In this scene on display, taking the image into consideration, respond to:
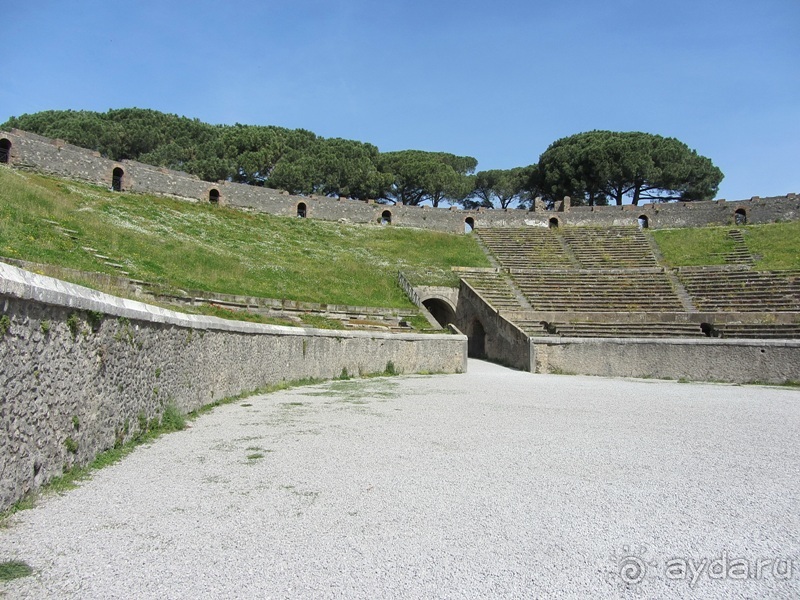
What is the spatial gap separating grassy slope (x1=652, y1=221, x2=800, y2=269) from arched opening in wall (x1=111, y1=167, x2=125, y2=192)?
32.0 m

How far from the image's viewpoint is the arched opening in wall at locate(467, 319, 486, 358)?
87.0 ft

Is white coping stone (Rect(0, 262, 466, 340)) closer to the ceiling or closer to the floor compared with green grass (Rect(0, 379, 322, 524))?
closer to the ceiling

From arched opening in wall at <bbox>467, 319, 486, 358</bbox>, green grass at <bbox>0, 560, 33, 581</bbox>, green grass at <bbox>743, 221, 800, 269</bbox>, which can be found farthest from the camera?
green grass at <bbox>743, 221, 800, 269</bbox>

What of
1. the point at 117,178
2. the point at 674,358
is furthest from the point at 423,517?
the point at 117,178

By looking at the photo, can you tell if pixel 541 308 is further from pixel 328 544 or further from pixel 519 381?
pixel 328 544

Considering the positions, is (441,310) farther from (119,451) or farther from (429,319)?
(119,451)

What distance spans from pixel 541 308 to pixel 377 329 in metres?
8.89

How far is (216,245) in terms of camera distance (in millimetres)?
26234

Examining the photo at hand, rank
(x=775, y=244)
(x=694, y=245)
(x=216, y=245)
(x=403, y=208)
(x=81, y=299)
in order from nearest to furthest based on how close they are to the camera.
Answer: (x=81, y=299)
(x=216, y=245)
(x=775, y=244)
(x=694, y=245)
(x=403, y=208)

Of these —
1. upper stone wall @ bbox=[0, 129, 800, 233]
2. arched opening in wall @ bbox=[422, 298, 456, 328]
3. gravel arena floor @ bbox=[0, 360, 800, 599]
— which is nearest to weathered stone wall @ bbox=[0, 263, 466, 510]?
A: gravel arena floor @ bbox=[0, 360, 800, 599]

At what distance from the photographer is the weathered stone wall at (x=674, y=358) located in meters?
16.3

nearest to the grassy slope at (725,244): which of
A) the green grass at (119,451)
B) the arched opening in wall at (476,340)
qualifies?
the arched opening in wall at (476,340)

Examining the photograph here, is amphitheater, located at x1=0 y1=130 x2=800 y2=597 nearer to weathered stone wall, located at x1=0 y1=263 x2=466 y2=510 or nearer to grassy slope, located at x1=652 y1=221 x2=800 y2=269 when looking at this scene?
weathered stone wall, located at x1=0 y1=263 x2=466 y2=510

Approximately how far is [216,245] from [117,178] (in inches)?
436
